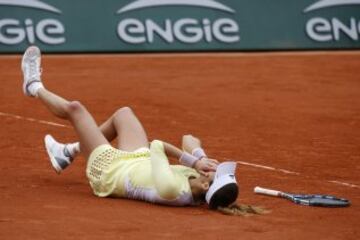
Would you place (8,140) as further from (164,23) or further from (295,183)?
(164,23)

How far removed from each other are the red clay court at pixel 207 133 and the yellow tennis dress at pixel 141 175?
0.15m

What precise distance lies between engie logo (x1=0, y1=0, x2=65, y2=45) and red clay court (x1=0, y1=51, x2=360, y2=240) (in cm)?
40

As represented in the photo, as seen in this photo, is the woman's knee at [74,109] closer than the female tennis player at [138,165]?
No

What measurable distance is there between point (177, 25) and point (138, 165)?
427 inches

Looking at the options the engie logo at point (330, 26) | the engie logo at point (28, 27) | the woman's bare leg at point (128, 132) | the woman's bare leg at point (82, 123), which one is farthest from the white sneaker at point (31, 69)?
the engie logo at point (330, 26)

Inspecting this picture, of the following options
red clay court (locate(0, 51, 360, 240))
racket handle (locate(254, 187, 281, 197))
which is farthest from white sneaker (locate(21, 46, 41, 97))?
racket handle (locate(254, 187, 281, 197))

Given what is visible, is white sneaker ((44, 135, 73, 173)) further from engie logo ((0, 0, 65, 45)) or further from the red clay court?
engie logo ((0, 0, 65, 45))

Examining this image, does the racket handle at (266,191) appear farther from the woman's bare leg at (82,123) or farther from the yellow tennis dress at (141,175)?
the woman's bare leg at (82,123)

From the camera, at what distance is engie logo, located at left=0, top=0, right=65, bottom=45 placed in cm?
1950

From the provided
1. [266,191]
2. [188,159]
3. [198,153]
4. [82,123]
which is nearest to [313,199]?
[266,191]

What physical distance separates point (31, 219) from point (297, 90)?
950cm

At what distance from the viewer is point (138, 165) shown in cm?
930

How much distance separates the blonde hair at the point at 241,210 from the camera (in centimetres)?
884

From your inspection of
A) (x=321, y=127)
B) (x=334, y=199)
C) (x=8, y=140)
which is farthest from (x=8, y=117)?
(x=334, y=199)
